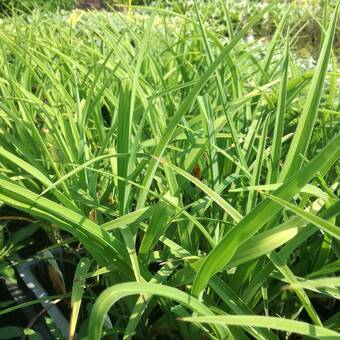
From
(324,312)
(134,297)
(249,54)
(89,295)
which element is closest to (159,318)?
(134,297)

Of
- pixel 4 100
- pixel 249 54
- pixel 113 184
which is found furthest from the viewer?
pixel 249 54

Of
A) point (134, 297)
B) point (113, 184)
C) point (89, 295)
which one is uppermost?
point (113, 184)

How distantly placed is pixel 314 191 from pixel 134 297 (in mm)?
314

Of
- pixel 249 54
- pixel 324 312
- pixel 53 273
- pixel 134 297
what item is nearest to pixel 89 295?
pixel 53 273

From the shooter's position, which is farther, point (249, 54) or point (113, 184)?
point (249, 54)

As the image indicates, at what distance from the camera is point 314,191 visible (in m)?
0.62

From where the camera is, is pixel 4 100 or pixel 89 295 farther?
pixel 4 100

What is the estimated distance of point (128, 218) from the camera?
0.64 meters

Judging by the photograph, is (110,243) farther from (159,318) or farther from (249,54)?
(249,54)

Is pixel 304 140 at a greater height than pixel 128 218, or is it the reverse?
pixel 304 140

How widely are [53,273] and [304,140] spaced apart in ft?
1.73

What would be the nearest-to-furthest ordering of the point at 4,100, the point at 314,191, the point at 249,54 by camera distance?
the point at 314,191 → the point at 4,100 → the point at 249,54

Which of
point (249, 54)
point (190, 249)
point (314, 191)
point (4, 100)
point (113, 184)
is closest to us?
point (314, 191)

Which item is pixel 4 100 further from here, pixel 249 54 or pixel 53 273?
pixel 249 54
